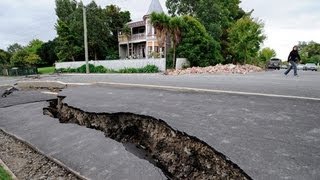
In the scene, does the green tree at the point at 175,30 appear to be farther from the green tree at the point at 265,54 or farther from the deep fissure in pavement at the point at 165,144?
the green tree at the point at 265,54

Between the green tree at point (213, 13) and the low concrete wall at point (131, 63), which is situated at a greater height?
the green tree at point (213, 13)

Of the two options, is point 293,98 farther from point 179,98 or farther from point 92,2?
point 92,2

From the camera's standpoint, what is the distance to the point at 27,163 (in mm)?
6754

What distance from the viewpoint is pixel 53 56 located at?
5819cm

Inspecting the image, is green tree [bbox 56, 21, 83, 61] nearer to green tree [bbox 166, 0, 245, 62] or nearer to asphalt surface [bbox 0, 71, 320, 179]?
green tree [bbox 166, 0, 245, 62]

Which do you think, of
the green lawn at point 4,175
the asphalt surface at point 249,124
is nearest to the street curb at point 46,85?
the asphalt surface at point 249,124

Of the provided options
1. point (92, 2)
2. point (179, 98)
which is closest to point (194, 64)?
point (92, 2)

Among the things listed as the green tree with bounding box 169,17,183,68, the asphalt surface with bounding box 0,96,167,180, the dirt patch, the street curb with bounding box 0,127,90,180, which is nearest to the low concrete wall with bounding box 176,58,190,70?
the green tree with bounding box 169,17,183,68

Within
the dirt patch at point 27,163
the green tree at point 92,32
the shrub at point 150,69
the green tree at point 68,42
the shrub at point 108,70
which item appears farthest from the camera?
the green tree at point 68,42

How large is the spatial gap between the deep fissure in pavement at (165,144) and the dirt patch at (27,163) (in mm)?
1549

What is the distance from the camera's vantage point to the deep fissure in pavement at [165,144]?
194 inches

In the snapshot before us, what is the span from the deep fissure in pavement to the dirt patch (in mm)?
1549

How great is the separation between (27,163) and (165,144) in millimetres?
2896

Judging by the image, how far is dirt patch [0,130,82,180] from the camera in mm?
6004
